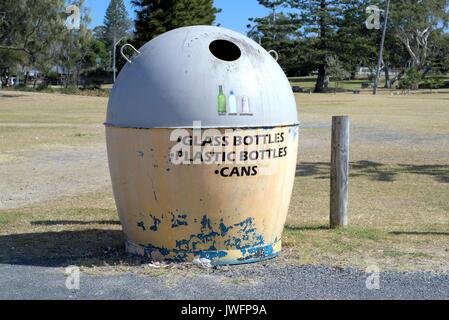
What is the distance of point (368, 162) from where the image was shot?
1497 cm

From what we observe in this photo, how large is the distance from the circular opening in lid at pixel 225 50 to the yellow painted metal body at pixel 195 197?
89cm

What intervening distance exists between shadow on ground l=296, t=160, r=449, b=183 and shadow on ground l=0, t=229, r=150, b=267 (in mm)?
6286

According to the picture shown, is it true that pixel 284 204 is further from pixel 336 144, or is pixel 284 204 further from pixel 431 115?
pixel 431 115

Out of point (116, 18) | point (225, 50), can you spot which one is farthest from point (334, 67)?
point (116, 18)

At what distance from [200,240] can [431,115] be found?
90.6ft

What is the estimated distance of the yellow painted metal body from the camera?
5785 mm

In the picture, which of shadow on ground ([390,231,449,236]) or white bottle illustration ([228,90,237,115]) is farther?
shadow on ground ([390,231,449,236])

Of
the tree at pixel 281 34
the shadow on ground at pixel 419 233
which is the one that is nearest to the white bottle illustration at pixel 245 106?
the shadow on ground at pixel 419 233

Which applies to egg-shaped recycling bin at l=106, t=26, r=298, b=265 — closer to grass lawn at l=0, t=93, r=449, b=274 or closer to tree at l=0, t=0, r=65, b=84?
grass lawn at l=0, t=93, r=449, b=274

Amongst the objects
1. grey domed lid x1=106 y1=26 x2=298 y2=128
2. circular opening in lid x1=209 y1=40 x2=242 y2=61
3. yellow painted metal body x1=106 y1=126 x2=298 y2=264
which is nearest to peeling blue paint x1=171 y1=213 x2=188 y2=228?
yellow painted metal body x1=106 y1=126 x2=298 y2=264

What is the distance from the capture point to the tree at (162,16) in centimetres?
5244

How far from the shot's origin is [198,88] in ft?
18.7

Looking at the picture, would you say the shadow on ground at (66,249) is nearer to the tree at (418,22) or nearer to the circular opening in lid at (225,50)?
the circular opening in lid at (225,50)

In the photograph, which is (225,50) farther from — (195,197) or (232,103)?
(195,197)
